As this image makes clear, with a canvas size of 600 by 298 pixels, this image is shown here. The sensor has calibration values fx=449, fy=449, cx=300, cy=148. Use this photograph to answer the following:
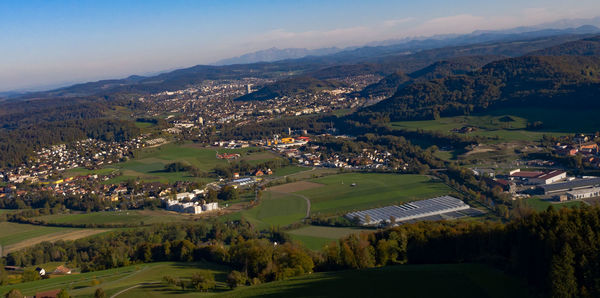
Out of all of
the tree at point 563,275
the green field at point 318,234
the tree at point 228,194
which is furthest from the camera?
the tree at point 228,194

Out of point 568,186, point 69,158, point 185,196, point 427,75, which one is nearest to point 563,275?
point 568,186

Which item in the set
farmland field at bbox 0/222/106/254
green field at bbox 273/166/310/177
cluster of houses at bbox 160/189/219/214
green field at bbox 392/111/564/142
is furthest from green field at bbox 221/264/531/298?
green field at bbox 392/111/564/142

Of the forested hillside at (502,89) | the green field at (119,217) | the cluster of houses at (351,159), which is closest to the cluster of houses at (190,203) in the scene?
the green field at (119,217)

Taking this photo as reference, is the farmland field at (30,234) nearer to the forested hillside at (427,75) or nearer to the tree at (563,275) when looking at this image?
the tree at (563,275)

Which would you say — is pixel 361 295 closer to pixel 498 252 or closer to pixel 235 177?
pixel 498 252

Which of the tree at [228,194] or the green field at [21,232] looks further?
the tree at [228,194]

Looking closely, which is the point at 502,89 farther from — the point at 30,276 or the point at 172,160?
the point at 30,276

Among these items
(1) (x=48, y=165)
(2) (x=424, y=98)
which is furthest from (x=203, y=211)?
(2) (x=424, y=98)
